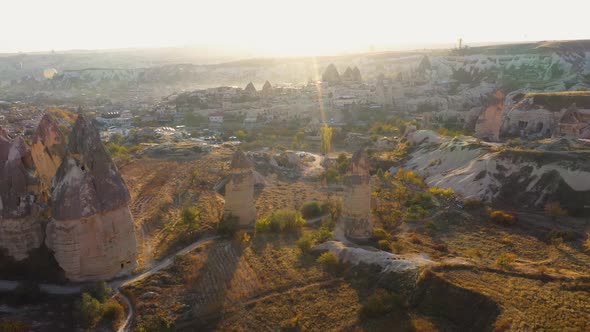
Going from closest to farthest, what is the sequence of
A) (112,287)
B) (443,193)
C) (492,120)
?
(112,287)
(443,193)
(492,120)

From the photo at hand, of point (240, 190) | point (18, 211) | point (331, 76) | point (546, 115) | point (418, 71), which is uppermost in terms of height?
point (418, 71)

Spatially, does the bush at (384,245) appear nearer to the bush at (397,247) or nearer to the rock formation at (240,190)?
the bush at (397,247)

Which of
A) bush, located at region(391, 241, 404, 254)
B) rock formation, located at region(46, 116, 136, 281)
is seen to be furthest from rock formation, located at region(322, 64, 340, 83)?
rock formation, located at region(46, 116, 136, 281)

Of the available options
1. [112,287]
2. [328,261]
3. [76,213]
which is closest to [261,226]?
[328,261]

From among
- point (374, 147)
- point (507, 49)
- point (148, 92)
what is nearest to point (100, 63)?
point (148, 92)

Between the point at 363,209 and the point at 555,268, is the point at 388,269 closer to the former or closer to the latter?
the point at 363,209

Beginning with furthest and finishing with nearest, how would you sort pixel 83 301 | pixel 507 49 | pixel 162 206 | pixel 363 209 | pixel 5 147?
1. pixel 507 49
2. pixel 162 206
3. pixel 363 209
4. pixel 5 147
5. pixel 83 301

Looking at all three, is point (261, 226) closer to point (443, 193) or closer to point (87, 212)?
point (87, 212)
